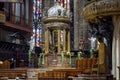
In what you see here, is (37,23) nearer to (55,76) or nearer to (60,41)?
(60,41)

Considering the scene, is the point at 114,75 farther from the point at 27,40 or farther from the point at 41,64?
the point at 27,40

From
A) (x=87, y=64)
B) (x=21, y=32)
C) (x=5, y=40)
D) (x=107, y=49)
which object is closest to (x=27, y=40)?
(x=21, y=32)

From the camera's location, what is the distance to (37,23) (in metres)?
46.6

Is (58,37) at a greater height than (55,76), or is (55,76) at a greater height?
(58,37)

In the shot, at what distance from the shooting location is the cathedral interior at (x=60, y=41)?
15016 mm

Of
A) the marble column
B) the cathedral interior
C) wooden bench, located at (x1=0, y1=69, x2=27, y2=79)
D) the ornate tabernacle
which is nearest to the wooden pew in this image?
the cathedral interior

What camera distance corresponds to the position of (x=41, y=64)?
105ft

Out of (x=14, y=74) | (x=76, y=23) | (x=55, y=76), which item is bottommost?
(x=14, y=74)

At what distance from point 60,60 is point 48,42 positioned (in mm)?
1807

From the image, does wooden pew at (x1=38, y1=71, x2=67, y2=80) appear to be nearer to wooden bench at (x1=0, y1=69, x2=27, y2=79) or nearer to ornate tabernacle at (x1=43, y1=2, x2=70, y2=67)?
wooden bench at (x1=0, y1=69, x2=27, y2=79)

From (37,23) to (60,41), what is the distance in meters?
14.7

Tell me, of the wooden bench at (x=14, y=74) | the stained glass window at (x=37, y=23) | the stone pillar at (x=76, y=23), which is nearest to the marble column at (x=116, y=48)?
the wooden bench at (x=14, y=74)

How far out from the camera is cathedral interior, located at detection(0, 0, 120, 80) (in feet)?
49.3

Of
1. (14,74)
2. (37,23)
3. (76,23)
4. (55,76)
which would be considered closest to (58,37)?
(14,74)
